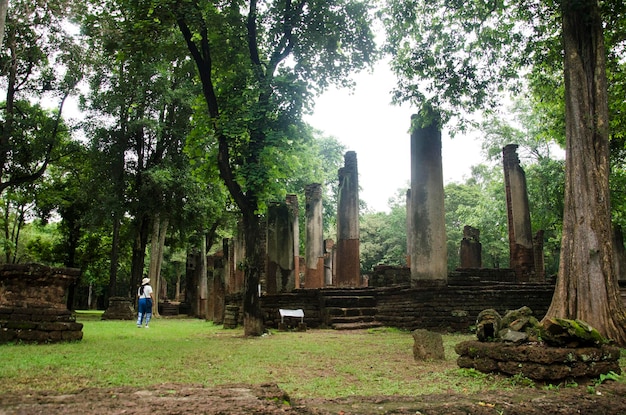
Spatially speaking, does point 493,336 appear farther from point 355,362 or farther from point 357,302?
point 357,302

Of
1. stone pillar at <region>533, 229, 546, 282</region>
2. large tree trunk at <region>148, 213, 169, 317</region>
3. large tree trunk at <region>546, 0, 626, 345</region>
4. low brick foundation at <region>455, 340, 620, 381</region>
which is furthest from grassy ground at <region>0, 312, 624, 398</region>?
large tree trunk at <region>148, 213, 169, 317</region>

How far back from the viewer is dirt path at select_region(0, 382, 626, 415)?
331 cm

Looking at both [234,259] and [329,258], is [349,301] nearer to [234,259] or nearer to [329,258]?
[234,259]

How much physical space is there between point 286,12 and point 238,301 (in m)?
8.44

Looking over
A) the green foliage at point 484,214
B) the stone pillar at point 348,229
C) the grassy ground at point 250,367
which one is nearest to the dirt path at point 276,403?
the grassy ground at point 250,367

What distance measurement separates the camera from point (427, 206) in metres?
12.2

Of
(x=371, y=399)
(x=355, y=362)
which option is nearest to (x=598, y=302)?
(x=355, y=362)

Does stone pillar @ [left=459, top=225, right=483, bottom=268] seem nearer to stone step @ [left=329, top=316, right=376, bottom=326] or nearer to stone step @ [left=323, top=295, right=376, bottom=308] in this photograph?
A: stone step @ [left=323, top=295, right=376, bottom=308]

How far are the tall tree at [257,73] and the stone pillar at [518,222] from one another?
25.4 ft

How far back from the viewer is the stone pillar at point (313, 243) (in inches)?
807

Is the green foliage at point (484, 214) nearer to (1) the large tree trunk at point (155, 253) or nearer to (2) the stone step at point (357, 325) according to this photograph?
(2) the stone step at point (357, 325)

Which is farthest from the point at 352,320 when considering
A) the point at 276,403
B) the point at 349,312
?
the point at 276,403

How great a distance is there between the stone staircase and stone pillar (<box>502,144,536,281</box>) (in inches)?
233

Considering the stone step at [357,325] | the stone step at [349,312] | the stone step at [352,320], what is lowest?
the stone step at [357,325]
